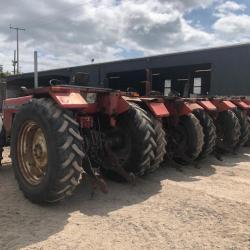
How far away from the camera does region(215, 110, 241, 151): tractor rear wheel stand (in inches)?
330

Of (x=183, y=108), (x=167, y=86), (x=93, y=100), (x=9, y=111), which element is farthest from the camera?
(x=167, y=86)

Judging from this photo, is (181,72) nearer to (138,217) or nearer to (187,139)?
(187,139)

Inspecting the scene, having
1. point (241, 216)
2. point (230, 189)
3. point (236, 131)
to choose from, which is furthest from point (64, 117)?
point (236, 131)

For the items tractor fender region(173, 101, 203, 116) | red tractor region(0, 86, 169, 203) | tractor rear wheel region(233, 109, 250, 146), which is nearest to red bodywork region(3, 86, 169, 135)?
red tractor region(0, 86, 169, 203)

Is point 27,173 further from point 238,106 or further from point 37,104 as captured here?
point 238,106

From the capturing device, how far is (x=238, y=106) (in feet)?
30.9

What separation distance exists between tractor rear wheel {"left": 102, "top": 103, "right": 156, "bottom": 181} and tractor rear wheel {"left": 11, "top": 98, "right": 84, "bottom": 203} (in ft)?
3.68

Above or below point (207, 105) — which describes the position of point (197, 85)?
above

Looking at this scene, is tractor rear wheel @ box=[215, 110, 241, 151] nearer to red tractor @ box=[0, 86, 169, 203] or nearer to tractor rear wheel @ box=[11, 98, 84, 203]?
red tractor @ box=[0, 86, 169, 203]

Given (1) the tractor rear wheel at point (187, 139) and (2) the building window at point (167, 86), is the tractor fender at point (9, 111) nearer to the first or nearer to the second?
(1) the tractor rear wheel at point (187, 139)

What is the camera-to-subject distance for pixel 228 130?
840cm

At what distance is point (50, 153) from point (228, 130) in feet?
16.7

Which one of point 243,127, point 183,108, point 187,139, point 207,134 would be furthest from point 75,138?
point 243,127

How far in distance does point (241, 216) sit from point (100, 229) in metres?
1.64
